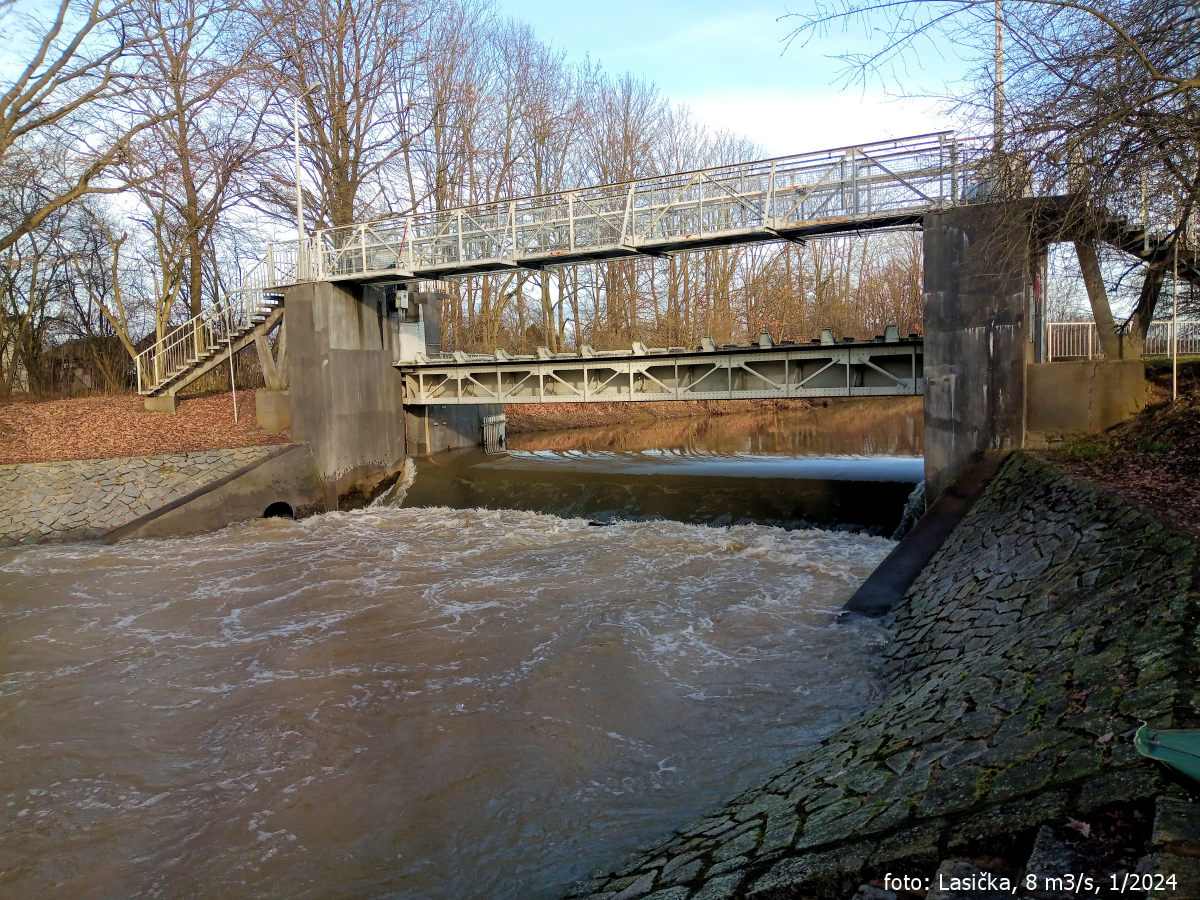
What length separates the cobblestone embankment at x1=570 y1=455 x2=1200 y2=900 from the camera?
357cm

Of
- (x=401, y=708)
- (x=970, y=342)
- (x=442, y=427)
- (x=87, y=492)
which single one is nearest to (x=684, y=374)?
(x=970, y=342)

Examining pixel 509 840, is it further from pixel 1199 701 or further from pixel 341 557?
pixel 341 557

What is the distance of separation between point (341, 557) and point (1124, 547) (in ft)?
41.6

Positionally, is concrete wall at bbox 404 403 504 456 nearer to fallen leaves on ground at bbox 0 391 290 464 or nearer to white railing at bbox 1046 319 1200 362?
fallen leaves on ground at bbox 0 391 290 464

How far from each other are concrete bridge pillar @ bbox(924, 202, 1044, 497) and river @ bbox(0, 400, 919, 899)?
7.87 ft

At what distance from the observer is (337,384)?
20.9 metres

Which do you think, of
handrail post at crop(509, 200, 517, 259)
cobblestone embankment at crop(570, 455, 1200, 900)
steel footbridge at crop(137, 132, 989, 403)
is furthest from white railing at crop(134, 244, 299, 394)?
cobblestone embankment at crop(570, 455, 1200, 900)

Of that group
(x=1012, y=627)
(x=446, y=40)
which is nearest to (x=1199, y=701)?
(x=1012, y=627)

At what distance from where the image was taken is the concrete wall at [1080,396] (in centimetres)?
1212

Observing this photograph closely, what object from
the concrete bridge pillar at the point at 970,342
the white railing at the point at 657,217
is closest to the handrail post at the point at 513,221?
the white railing at the point at 657,217

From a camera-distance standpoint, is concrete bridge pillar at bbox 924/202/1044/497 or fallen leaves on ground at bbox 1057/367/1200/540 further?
concrete bridge pillar at bbox 924/202/1044/497

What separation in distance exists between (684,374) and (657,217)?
4.09 metres

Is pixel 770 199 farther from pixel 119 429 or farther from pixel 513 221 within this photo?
pixel 119 429

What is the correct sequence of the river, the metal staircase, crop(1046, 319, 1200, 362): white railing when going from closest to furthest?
the river, the metal staircase, crop(1046, 319, 1200, 362): white railing
